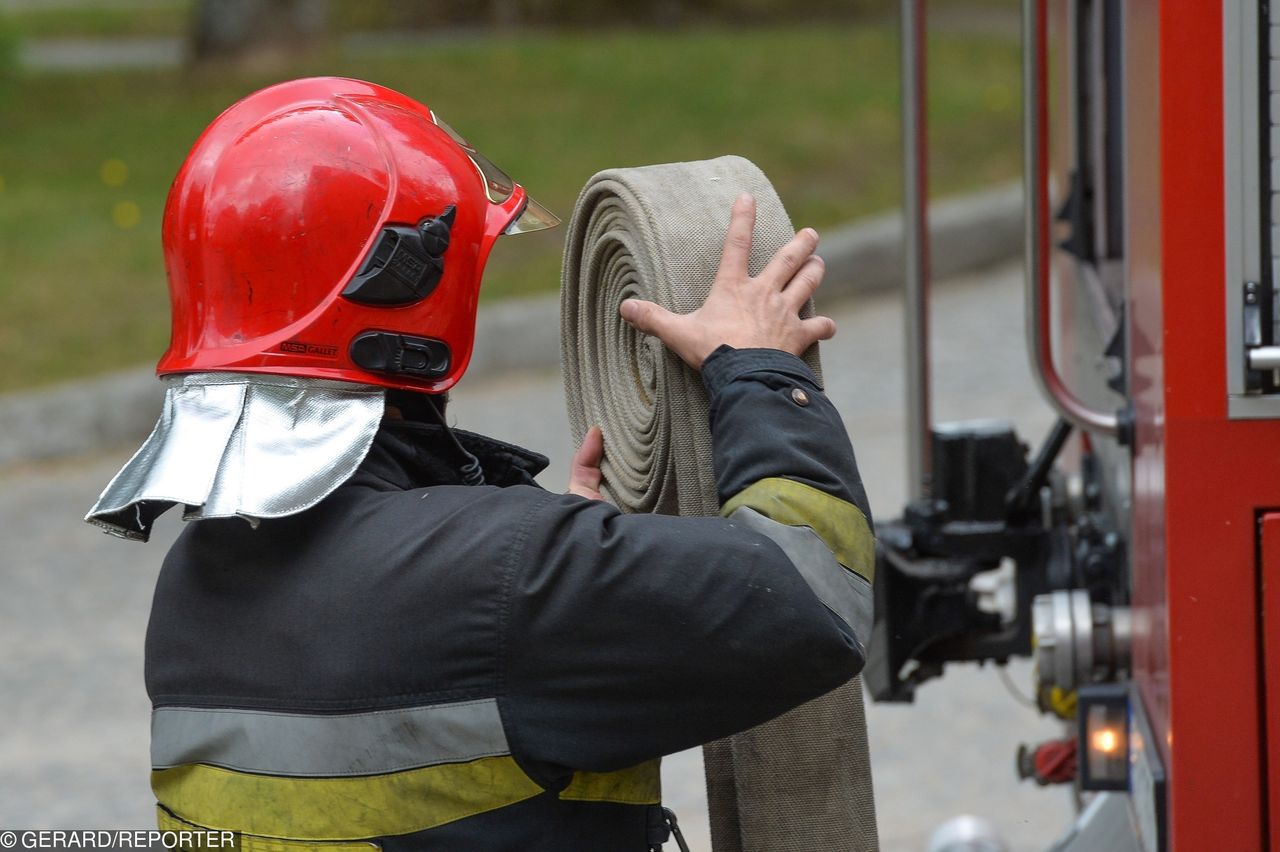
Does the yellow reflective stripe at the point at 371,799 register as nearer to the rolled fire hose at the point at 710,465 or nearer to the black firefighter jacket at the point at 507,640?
the black firefighter jacket at the point at 507,640

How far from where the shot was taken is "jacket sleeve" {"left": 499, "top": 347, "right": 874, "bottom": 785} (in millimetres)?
1650

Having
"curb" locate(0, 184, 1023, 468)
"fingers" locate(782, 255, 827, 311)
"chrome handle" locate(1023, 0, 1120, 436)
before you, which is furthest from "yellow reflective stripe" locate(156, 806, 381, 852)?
"curb" locate(0, 184, 1023, 468)

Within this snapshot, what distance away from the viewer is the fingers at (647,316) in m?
1.93

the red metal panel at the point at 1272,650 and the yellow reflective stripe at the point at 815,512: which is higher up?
the yellow reflective stripe at the point at 815,512

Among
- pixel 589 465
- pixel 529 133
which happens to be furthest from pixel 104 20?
pixel 589 465

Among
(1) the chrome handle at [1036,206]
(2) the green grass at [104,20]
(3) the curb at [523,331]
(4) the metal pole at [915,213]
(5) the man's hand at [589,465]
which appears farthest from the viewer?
(2) the green grass at [104,20]

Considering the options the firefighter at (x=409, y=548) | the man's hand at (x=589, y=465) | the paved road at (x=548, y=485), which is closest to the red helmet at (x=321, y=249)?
the firefighter at (x=409, y=548)

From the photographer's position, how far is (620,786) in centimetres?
183

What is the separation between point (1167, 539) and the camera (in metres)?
1.87

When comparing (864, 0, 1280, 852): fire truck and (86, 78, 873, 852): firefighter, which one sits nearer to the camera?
(86, 78, 873, 852): firefighter

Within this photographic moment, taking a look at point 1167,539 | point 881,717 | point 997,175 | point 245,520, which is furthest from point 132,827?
point 997,175

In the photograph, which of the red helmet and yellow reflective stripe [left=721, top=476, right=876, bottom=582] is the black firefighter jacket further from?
the red helmet

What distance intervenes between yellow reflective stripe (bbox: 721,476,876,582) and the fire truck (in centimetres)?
37

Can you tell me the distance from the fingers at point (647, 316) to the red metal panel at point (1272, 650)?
69 centimetres
